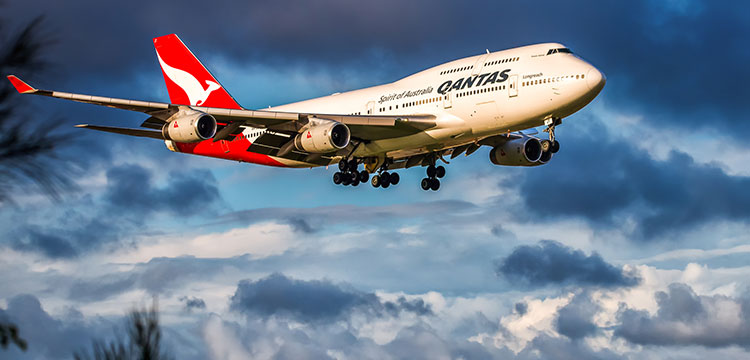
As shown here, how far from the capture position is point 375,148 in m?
A: 49.7

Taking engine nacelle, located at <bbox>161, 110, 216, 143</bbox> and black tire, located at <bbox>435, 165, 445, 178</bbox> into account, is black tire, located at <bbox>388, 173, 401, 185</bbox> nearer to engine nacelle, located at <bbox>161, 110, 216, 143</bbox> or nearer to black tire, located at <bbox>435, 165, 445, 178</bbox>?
black tire, located at <bbox>435, 165, 445, 178</bbox>

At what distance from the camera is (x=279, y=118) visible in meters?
45.2

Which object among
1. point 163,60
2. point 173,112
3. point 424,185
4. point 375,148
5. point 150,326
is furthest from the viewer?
point 163,60

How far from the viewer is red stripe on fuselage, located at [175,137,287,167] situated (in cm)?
5459

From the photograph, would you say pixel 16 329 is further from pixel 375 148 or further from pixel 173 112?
pixel 375 148

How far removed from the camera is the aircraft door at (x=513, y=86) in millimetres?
42938

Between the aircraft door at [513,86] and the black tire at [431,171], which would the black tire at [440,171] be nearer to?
the black tire at [431,171]

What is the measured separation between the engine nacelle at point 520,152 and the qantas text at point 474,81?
8917 millimetres

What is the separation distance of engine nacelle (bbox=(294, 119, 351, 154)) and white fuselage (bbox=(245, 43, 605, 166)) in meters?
4.74

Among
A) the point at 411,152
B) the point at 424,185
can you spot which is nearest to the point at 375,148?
the point at 411,152

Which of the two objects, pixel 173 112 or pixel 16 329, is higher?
pixel 173 112

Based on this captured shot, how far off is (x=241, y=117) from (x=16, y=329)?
3799cm

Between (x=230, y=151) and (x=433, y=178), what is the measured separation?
1385 centimetres

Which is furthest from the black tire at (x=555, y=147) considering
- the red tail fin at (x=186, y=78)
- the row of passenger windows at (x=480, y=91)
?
the red tail fin at (x=186, y=78)
